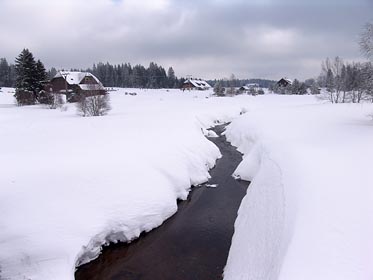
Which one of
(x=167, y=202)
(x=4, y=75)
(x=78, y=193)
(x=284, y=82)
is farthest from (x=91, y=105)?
(x=284, y=82)

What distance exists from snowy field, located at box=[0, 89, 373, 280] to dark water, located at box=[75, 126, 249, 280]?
1.58ft

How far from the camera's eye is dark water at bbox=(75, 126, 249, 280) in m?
8.90

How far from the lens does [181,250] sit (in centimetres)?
1005

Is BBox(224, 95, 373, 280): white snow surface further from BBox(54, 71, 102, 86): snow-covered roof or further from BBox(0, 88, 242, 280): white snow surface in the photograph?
BBox(54, 71, 102, 86): snow-covered roof

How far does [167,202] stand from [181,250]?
2.89 metres

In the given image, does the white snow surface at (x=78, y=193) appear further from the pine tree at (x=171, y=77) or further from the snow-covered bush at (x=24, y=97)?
the pine tree at (x=171, y=77)

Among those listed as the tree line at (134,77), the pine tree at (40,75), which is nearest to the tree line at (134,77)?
the tree line at (134,77)

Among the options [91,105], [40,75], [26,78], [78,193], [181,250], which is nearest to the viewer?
[181,250]

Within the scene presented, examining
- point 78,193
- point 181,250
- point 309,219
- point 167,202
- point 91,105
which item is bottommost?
point 181,250

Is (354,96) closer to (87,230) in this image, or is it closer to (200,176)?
(200,176)

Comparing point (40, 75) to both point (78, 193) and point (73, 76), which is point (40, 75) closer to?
point (73, 76)

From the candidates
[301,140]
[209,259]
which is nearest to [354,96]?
[301,140]

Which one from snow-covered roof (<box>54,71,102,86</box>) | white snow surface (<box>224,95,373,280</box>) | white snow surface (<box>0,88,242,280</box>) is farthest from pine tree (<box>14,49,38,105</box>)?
white snow surface (<box>224,95,373,280</box>)

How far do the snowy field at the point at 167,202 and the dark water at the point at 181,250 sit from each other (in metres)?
0.48
